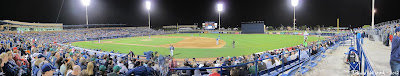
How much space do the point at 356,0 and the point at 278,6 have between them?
26195 millimetres

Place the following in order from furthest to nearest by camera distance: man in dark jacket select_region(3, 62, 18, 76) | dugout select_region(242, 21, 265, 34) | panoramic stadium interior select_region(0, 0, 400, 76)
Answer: dugout select_region(242, 21, 265, 34)
panoramic stadium interior select_region(0, 0, 400, 76)
man in dark jacket select_region(3, 62, 18, 76)

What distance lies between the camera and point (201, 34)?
73.9 meters

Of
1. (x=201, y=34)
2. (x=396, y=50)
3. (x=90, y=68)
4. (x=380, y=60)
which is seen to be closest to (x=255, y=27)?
A: (x=201, y=34)

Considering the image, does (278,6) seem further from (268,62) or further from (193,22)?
(268,62)

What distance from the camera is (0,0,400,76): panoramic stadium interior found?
1162cm

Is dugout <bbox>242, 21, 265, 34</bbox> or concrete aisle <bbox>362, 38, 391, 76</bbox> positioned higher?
dugout <bbox>242, 21, 265, 34</bbox>

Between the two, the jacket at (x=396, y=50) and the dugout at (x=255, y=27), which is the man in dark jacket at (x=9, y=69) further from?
the dugout at (x=255, y=27)

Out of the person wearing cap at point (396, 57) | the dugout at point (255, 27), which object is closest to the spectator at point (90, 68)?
the person wearing cap at point (396, 57)

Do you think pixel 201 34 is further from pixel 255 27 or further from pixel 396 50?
pixel 396 50

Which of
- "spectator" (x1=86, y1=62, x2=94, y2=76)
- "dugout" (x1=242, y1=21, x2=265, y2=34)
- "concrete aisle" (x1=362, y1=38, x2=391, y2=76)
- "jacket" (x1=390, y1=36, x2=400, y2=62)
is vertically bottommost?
"concrete aisle" (x1=362, y1=38, x2=391, y2=76)

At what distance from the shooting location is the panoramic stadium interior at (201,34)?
11.6 meters

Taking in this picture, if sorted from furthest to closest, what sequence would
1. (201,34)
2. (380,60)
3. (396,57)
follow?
(201,34), (380,60), (396,57)

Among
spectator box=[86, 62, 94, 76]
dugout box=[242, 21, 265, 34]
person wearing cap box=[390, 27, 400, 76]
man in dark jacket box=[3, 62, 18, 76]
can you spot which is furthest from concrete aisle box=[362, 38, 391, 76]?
dugout box=[242, 21, 265, 34]

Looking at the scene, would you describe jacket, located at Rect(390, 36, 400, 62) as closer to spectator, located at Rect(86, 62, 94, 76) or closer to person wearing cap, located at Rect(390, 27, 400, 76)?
person wearing cap, located at Rect(390, 27, 400, 76)
